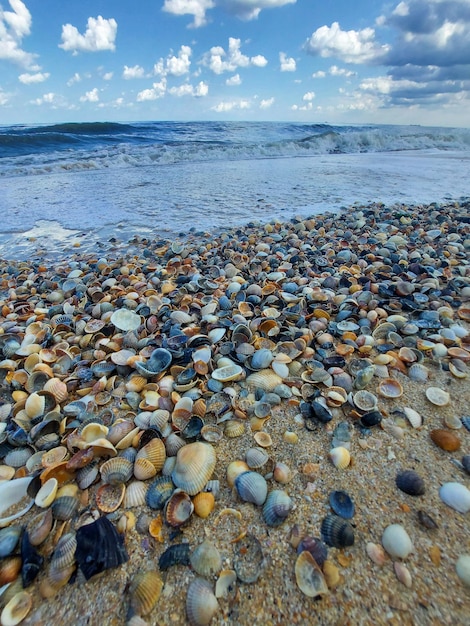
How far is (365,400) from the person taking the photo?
6.84 ft

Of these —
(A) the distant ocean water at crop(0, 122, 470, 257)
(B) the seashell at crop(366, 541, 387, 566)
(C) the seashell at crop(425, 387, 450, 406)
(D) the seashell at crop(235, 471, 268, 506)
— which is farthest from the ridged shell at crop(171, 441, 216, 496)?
(A) the distant ocean water at crop(0, 122, 470, 257)

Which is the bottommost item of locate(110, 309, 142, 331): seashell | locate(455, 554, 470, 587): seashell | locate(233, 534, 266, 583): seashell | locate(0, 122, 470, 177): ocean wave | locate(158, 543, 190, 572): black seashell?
locate(0, 122, 470, 177): ocean wave

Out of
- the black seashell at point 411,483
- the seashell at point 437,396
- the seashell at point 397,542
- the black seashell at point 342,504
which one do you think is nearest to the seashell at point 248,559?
the black seashell at point 342,504

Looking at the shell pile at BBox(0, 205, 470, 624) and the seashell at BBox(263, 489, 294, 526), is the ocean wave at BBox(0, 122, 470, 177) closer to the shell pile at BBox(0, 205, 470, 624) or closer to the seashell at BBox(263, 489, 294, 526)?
the shell pile at BBox(0, 205, 470, 624)

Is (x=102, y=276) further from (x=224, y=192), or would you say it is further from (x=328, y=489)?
(x=224, y=192)

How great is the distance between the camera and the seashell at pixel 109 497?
1582 mm

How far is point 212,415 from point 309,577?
37.8 inches

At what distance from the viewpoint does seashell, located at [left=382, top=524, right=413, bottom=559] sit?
1.35 metres

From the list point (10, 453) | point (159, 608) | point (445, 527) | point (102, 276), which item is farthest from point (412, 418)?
point (102, 276)

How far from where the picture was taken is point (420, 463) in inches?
68.2

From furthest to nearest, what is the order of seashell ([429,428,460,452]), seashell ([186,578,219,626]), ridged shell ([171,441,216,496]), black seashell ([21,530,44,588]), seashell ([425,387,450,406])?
1. seashell ([425,387,450,406])
2. seashell ([429,428,460,452])
3. ridged shell ([171,441,216,496])
4. black seashell ([21,530,44,588])
5. seashell ([186,578,219,626])

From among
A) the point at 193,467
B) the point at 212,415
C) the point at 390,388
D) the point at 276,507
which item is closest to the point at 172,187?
the point at 212,415

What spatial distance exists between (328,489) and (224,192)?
8625 mm

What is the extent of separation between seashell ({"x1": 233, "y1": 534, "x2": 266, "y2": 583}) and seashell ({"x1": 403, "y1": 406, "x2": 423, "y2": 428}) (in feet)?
3.66
